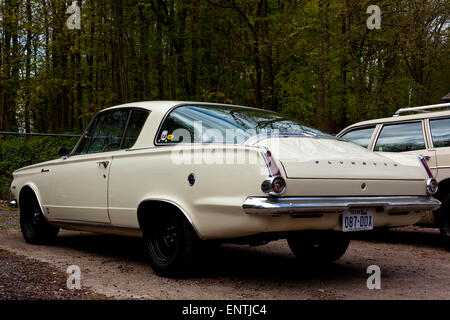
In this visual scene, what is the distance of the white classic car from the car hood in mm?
12

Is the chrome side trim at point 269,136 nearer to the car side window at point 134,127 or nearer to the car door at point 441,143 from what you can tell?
the car side window at point 134,127

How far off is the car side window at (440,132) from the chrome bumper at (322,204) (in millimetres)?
2634

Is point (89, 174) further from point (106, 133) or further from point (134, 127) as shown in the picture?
point (134, 127)

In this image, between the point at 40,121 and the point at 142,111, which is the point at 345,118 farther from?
the point at 40,121

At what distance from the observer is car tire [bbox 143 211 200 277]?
4645 mm

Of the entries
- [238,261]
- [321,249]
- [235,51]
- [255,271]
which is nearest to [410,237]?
[321,249]

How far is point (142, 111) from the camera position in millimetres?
5684

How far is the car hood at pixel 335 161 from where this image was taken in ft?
13.8

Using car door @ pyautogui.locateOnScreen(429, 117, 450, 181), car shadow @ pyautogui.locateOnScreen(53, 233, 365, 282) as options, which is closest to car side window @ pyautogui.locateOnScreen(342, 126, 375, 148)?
car door @ pyautogui.locateOnScreen(429, 117, 450, 181)

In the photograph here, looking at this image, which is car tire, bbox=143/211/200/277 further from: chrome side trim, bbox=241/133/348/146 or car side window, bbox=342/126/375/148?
car side window, bbox=342/126/375/148

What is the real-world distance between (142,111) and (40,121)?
111 ft

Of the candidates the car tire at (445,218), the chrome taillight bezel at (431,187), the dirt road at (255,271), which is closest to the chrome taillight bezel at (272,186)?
the dirt road at (255,271)

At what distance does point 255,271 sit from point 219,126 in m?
1.57

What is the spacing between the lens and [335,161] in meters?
4.43
